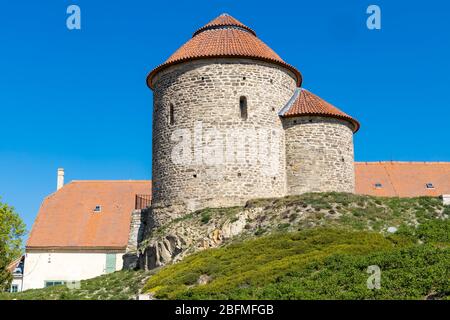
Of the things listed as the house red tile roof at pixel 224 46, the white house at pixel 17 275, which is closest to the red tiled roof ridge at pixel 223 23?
the house red tile roof at pixel 224 46

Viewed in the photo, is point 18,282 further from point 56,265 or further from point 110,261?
point 110,261

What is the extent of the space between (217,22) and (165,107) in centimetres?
538

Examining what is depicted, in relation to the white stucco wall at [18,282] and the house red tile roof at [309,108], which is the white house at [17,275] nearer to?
the white stucco wall at [18,282]

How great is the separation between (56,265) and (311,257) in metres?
26.3

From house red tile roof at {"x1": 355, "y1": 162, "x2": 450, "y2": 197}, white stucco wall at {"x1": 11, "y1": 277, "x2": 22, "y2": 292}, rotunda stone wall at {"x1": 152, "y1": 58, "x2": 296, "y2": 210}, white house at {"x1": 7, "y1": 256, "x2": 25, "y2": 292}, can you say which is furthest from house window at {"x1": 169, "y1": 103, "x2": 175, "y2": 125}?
white stucco wall at {"x1": 11, "y1": 277, "x2": 22, "y2": 292}

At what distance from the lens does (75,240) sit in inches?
1592

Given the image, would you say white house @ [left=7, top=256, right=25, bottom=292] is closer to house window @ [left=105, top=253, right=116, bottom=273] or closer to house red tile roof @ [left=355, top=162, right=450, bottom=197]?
house window @ [left=105, top=253, right=116, bottom=273]

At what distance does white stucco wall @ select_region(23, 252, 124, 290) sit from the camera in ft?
132

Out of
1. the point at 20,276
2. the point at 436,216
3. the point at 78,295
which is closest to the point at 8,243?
the point at 20,276

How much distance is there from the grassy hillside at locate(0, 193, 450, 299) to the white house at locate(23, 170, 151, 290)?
12.9 metres

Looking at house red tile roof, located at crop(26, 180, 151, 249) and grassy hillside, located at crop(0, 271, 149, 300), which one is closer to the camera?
grassy hillside, located at crop(0, 271, 149, 300)

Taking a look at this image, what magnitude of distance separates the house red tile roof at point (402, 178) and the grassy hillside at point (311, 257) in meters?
17.6

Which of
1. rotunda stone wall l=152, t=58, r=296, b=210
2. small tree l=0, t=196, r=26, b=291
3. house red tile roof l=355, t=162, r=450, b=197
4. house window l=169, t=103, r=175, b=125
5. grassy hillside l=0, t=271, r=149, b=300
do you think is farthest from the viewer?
house red tile roof l=355, t=162, r=450, b=197

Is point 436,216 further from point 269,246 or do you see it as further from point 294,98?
point 294,98
